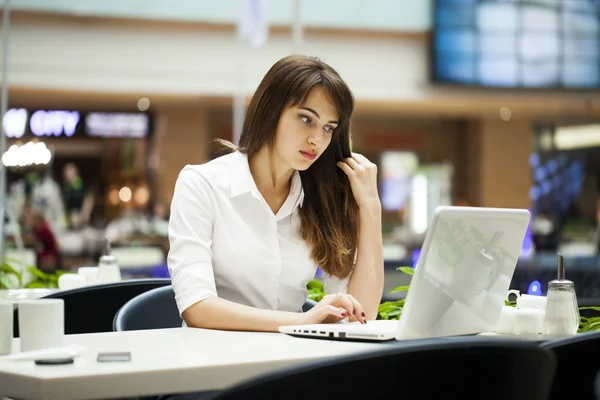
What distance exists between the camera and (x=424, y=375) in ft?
3.72

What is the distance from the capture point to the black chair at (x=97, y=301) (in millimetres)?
2461

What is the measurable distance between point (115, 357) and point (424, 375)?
48 centimetres

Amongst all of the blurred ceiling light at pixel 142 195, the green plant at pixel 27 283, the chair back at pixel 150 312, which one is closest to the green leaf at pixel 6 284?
the green plant at pixel 27 283

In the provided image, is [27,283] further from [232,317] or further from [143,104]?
[143,104]

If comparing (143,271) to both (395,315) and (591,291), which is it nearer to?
(591,291)

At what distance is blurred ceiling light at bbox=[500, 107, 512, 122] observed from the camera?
51.5 feet

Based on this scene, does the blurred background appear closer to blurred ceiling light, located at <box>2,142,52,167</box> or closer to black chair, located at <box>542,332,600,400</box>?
blurred ceiling light, located at <box>2,142,52,167</box>

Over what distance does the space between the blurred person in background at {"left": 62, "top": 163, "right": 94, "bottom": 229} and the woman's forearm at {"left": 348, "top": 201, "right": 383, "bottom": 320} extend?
11892 mm

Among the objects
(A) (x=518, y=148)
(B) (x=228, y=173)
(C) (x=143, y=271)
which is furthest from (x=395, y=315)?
(A) (x=518, y=148)

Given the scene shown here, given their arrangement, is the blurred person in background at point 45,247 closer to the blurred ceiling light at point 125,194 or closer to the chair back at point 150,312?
the blurred ceiling light at point 125,194

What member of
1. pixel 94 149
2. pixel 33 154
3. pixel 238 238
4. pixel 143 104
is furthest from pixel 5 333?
pixel 94 149

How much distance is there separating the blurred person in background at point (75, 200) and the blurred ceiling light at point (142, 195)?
3.81 feet

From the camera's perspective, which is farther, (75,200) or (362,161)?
(75,200)

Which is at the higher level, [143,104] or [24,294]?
[143,104]
